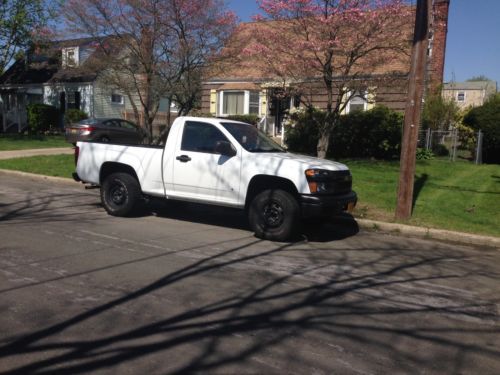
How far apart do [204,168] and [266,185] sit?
3.56 ft

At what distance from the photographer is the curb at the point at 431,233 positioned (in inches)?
314

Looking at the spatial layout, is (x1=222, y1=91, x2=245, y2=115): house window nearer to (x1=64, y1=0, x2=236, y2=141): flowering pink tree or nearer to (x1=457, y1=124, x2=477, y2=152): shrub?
(x1=64, y1=0, x2=236, y2=141): flowering pink tree

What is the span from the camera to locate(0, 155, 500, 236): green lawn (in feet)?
29.5

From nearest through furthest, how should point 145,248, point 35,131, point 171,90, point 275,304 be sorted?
point 275,304 < point 145,248 < point 171,90 < point 35,131

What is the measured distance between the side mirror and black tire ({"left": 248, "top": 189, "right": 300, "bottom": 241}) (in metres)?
0.81

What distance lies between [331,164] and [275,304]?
343cm

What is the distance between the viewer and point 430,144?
18516mm

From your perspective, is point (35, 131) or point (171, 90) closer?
point (171, 90)

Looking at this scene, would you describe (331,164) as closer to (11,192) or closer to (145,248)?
(145,248)

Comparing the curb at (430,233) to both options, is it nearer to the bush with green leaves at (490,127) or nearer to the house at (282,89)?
the house at (282,89)

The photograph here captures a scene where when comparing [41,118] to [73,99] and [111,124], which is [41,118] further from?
[111,124]

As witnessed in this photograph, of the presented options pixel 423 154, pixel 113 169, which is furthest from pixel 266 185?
pixel 423 154

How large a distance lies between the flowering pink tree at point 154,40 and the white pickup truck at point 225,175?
26.4 ft

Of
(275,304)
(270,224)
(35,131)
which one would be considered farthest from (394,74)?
(35,131)
